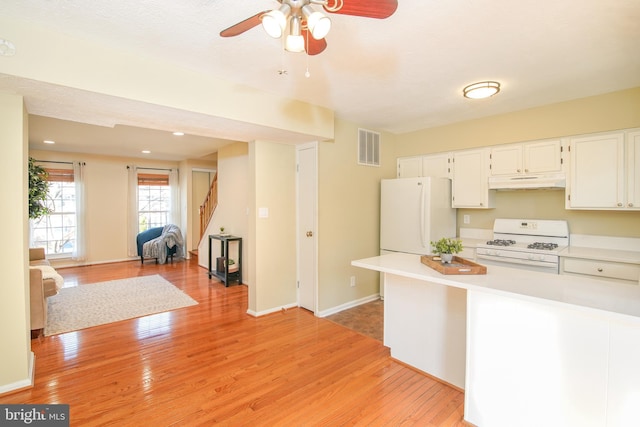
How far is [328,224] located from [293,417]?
86.7 inches

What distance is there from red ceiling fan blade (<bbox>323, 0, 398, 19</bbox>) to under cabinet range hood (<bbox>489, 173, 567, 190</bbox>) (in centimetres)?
279

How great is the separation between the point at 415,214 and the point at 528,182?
1.24m

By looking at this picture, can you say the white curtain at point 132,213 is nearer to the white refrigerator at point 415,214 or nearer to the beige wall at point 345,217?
the beige wall at point 345,217

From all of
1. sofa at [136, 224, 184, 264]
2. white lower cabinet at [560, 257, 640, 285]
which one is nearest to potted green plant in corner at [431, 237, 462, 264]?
white lower cabinet at [560, 257, 640, 285]

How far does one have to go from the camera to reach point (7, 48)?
1767 millimetres

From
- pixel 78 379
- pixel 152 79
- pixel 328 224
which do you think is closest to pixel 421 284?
pixel 328 224

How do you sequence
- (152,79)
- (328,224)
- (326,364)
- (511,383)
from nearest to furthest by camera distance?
(511,383) → (152,79) → (326,364) → (328,224)

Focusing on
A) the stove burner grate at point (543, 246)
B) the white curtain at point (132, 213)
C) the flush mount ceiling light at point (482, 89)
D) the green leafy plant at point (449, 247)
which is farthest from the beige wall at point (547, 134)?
the white curtain at point (132, 213)

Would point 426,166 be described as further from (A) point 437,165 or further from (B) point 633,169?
(B) point 633,169

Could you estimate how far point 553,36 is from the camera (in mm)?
1946

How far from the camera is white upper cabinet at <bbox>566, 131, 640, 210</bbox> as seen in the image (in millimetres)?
2770

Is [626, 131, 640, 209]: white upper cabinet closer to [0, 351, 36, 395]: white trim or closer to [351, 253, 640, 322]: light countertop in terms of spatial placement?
[351, 253, 640, 322]: light countertop

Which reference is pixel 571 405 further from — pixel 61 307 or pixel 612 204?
pixel 61 307

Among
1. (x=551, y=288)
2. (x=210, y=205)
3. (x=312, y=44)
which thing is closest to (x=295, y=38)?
(x=312, y=44)
